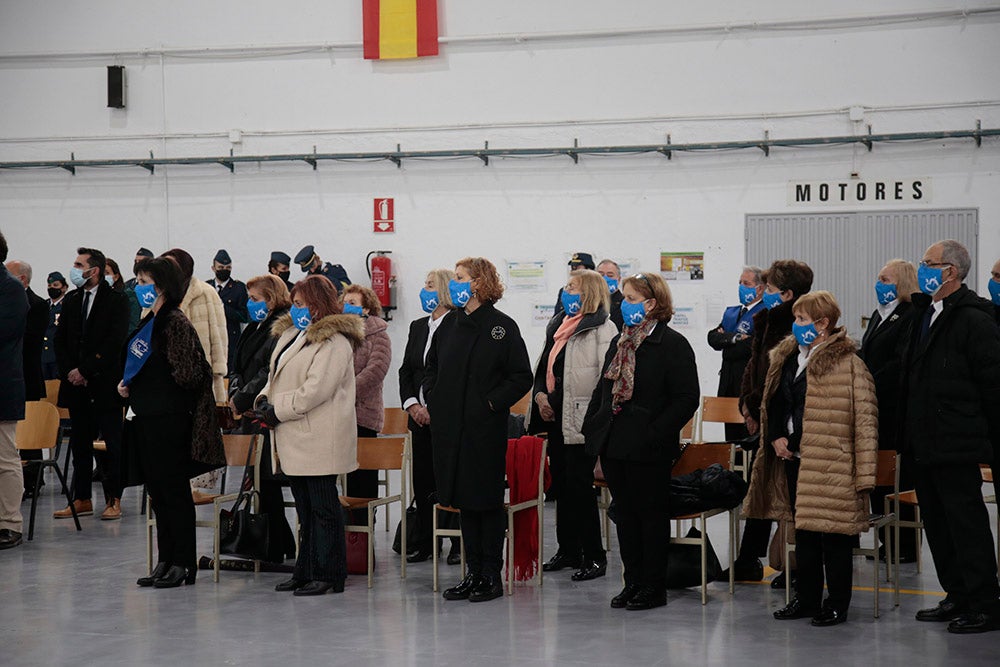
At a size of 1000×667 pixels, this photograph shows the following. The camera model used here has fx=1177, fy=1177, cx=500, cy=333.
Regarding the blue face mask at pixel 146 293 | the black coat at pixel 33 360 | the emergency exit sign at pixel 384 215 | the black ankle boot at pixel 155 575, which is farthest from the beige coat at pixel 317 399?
the emergency exit sign at pixel 384 215

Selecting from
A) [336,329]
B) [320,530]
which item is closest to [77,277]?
[336,329]

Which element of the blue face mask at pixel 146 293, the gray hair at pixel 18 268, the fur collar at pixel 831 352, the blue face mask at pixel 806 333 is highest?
the gray hair at pixel 18 268

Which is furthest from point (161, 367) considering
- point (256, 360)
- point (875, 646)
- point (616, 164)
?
point (616, 164)

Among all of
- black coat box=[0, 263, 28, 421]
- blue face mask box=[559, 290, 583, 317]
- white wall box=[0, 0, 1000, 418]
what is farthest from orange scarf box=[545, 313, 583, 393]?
white wall box=[0, 0, 1000, 418]

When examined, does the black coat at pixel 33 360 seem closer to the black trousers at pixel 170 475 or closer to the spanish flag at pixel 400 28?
the black trousers at pixel 170 475

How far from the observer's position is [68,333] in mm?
8352

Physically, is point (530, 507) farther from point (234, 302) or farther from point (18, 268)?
point (234, 302)

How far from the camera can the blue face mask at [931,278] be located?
5.23m

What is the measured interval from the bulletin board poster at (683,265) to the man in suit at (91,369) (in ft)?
17.2

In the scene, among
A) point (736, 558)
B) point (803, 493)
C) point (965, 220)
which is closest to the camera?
point (803, 493)

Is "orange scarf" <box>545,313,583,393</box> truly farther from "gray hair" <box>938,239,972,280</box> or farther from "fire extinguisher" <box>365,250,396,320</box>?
"fire extinguisher" <box>365,250,396,320</box>

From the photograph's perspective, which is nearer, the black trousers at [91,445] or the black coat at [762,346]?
the black coat at [762,346]

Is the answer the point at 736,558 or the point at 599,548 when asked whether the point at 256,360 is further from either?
the point at 736,558

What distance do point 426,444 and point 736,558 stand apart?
1890 millimetres
